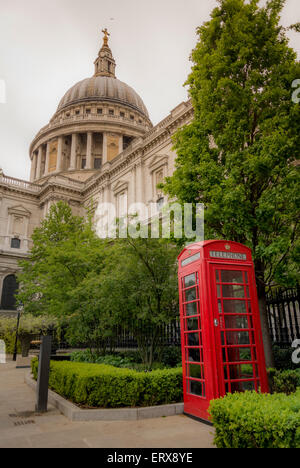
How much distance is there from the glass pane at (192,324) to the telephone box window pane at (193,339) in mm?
118

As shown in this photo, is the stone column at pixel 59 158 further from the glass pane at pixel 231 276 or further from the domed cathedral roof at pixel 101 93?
the glass pane at pixel 231 276

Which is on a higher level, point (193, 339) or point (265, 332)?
point (265, 332)

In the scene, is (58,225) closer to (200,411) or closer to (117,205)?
(117,205)

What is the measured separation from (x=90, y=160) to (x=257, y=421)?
55037 mm

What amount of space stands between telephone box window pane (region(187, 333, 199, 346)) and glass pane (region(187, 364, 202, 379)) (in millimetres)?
416

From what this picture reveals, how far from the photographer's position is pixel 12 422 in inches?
250

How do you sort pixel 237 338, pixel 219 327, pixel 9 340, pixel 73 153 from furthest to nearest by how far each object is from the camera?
pixel 73 153 → pixel 9 340 → pixel 237 338 → pixel 219 327

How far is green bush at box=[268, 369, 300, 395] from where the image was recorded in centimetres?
729

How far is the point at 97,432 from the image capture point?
5.50m

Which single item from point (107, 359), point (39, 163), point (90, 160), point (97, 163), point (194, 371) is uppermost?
point (39, 163)

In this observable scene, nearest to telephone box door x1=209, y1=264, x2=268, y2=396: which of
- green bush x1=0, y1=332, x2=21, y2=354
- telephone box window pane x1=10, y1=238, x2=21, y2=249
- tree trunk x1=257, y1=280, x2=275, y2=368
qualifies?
tree trunk x1=257, y1=280, x2=275, y2=368

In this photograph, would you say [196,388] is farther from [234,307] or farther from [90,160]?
A: [90,160]

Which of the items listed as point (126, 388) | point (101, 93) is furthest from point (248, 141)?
point (101, 93)
